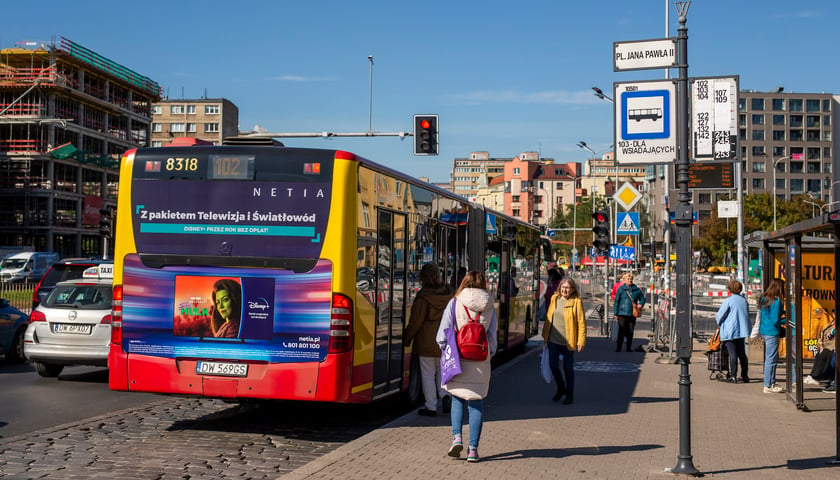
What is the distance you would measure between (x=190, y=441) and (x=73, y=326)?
5.40 metres

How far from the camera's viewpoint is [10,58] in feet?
270

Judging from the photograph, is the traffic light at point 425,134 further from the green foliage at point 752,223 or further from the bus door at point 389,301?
the green foliage at point 752,223

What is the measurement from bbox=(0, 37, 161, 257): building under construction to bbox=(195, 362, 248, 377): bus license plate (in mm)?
69977

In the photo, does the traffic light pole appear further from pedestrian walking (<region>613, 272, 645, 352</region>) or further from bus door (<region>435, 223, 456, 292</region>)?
pedestrian walking (<region>613, 272, 645, 352</region>)

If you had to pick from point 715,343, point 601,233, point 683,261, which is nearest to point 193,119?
point 601,233

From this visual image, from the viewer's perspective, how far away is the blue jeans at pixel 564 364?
1280 centimetres

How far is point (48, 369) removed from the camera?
603 inches

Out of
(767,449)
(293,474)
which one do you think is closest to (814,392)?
(767,449)

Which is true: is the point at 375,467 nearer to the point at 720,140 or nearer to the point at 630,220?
the point at 720,140

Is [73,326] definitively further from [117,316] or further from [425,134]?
[425,134]

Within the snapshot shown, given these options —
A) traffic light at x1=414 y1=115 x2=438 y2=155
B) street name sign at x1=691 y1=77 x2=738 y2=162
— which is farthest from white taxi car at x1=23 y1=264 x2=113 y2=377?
traffic light at x1=414 y1=115 x2=438 y2=155

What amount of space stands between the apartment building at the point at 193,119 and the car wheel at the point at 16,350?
385ft

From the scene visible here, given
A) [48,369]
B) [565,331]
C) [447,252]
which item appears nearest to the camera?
[565,331]

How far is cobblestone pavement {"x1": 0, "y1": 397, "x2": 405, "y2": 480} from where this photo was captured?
27.0 feet
